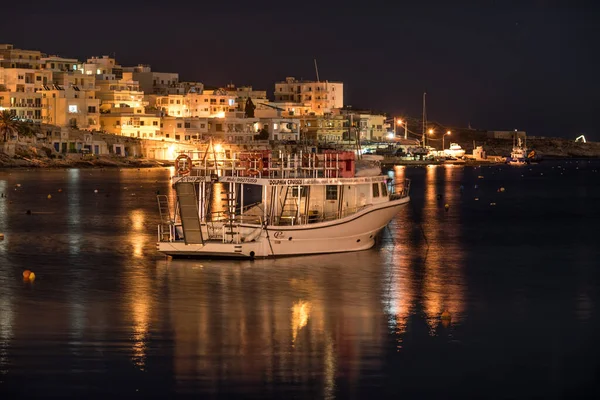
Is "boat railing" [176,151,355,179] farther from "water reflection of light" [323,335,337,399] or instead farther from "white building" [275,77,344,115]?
"white building" [275,77,344,115]

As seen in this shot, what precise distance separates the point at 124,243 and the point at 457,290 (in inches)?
605

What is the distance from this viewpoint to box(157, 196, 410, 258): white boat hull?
3131 cm

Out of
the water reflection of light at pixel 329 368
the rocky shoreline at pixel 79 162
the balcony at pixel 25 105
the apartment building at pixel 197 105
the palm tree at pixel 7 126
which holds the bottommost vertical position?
the water reflection of light at pixel 329 368

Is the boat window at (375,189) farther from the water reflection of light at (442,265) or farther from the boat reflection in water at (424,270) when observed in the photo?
the water reflection of light at (442,265)

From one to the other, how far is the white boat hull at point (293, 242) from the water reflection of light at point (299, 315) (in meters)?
5.92

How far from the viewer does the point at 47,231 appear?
43.1m

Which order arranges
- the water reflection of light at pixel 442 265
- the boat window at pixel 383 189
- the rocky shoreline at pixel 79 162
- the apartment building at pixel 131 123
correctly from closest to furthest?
the water reflection of light at pixel 442 265, the boat window at pixel 383 189, the rocky shoreline at pixel 79 162, the apartment building at pixel 131 123

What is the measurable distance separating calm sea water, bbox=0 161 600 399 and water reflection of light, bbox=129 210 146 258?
23 centimetres

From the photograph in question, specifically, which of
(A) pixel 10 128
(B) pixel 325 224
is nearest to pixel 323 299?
(B) pixel 325 224

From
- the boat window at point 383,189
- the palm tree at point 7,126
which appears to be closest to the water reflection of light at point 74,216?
the boat window at point 383,189

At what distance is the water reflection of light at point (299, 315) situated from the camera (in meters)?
22.4

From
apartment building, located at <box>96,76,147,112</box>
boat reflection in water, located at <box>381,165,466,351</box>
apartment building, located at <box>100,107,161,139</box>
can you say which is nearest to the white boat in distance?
boat reflection in water, located at <box>381,165,466,351</box>

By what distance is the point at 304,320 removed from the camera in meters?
23.4

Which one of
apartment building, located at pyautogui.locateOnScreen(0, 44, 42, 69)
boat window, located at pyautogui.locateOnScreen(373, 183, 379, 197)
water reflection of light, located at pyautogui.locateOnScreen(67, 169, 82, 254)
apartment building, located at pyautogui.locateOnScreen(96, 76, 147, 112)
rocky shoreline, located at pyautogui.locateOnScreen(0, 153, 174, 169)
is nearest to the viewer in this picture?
boat window, located at pyautogui.locateOnScreen(373, 183, 379, 197)
